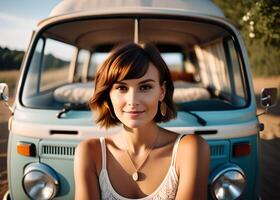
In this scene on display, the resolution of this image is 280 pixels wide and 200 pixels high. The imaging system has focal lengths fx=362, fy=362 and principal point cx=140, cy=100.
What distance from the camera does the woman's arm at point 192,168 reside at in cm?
140

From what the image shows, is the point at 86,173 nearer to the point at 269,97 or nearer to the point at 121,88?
the point at 121,88

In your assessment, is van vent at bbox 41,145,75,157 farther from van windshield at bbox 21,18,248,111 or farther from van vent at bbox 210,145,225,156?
van vent at bbox 210,145,225,156

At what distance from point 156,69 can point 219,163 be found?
42.0 inches

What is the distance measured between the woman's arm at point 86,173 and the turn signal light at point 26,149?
0.88 meters

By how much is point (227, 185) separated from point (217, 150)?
22 cm

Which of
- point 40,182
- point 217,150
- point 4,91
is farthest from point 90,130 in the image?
point 217,150

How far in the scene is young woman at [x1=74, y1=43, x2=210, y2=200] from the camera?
4.55 feet

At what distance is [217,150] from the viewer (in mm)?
2256

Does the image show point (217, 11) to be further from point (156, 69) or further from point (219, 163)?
point (156, 69)

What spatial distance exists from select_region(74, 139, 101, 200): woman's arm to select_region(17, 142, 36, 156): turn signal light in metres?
0.88

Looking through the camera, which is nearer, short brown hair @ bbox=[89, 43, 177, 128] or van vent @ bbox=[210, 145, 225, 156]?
short brown hair @ bbox=[89, 43, 177, 128]

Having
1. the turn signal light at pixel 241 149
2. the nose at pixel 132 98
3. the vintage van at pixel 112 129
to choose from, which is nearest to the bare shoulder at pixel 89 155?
the nose at pixel 132 98

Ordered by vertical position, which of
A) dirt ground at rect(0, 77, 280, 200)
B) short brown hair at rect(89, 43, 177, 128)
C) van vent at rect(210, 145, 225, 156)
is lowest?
dirt ground at rect(0, 77, 280, 200)

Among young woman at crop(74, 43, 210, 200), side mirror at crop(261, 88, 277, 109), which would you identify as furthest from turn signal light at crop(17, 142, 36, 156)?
side mirror at crop(261, 88, 277, 109)
